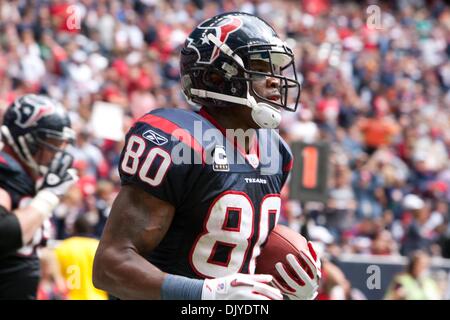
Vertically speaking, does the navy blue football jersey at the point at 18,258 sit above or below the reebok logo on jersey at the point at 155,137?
below

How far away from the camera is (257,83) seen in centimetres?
341

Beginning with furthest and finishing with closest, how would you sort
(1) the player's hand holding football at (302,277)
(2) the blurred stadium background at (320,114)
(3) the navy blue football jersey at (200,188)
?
(2) the blurred stadium background at (320,114), (1) the player's hand holding football at (302,277), (3) the navy blue football jersey at (200,188)

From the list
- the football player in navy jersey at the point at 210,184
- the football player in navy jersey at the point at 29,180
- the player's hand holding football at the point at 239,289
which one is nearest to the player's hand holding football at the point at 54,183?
the football player in navy jersey at the point at 29,180

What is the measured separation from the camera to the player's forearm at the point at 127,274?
2975 mm

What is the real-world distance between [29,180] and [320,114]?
30.2 feet

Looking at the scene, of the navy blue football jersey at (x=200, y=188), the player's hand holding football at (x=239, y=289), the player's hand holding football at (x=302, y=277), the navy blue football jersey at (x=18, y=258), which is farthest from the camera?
the navy blue football jersey at (x=18, y=258)

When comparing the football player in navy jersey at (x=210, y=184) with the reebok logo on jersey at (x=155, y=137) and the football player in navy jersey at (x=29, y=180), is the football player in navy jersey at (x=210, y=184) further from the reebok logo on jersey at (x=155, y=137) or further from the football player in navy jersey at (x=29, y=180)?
the football player in navy jersey at (x=29, y=180)

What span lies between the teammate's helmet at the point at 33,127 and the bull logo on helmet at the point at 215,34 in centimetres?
169

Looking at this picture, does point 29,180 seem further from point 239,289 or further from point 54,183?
point 239,289

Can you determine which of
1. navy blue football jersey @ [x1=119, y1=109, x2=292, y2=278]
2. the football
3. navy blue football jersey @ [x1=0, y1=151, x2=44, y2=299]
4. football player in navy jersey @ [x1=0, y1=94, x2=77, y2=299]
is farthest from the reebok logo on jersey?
navy blue football jersey @ [x1=0, y1=151, x2=44, y2=299]

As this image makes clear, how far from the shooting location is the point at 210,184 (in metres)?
3.21

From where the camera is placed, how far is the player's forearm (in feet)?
9.76

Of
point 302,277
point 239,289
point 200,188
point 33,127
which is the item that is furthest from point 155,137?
point 33,127
